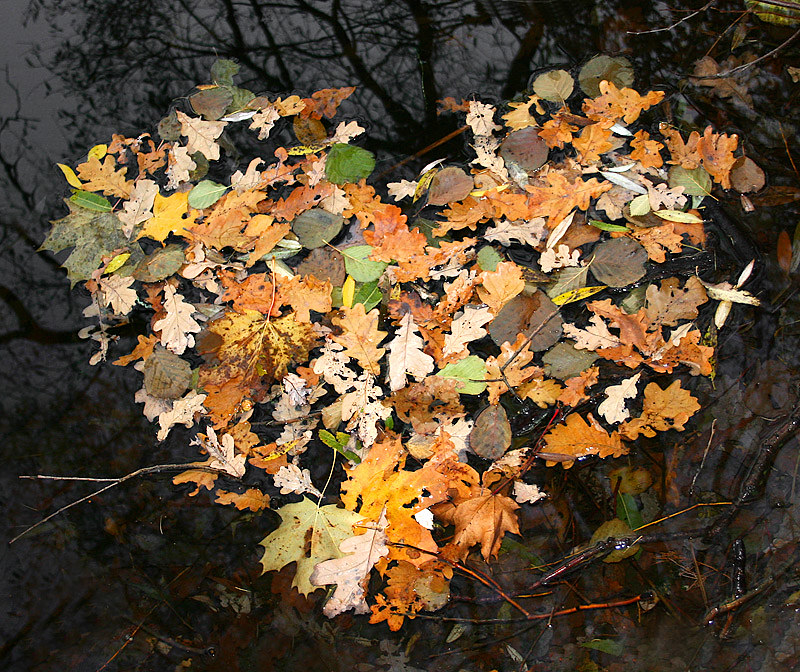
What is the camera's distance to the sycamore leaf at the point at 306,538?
1.63 meters

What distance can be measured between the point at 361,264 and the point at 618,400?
3.12 ft

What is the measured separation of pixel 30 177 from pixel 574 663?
2598 mm

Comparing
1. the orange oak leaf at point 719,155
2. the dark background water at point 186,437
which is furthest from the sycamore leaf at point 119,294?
the orange oak leaf at point 719,155

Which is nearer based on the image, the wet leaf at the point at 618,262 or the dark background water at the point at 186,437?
the dark background water at the point at 186,437

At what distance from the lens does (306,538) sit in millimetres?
1657

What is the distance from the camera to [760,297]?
182cm

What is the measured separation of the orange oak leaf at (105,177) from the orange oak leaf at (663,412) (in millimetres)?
2000

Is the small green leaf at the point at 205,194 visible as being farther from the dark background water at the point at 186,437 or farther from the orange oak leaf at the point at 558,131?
the orange oak leaf at the point at 558,131

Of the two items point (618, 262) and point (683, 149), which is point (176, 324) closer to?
point (618, 262)

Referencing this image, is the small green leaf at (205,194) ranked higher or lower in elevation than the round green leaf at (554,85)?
lower

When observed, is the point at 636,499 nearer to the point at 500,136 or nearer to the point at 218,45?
the point at 500,136

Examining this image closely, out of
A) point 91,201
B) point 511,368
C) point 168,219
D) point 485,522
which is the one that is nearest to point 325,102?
point 168,219

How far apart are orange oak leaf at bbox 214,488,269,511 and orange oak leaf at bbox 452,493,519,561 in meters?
0.60

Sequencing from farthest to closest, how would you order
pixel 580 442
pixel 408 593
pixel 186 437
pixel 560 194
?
pixel 560 194 < pixel 186 437 < pixel 580 442 < pixel 408 593
